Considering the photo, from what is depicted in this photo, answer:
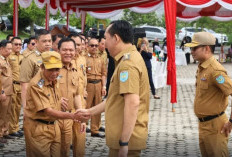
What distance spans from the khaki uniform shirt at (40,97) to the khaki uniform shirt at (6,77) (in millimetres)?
3240

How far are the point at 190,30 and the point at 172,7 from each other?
37.1 metres

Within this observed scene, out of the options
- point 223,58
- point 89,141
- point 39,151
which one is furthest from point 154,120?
point 223,58

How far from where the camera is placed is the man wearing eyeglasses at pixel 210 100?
5.12 meters

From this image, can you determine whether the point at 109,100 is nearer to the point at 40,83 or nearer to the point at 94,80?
the point at 40,83

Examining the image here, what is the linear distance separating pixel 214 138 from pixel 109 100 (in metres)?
1.66

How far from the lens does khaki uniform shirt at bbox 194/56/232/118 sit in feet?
16.8

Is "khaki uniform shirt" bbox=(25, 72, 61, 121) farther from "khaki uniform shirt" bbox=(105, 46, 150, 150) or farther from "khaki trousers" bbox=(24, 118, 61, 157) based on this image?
"khaki uniform shirt" bbox=(105, 46, 150, 150)

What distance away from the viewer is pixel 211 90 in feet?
16.9

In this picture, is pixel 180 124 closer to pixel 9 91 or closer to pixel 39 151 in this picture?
pixel 9 91

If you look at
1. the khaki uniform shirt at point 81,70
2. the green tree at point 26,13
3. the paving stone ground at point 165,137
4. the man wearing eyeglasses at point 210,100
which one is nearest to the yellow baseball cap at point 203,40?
the man wearing eyeglasses at point 210,100

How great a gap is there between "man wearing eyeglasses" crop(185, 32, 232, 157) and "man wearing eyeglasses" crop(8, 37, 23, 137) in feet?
14.7

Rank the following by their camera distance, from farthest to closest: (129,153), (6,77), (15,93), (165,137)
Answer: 1. (15,93)
2. (165,137)
3. (6,77)
4. (129,153)

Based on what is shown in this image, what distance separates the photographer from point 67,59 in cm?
606

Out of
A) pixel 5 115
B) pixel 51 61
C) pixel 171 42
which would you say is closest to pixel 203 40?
pixel 51 61
